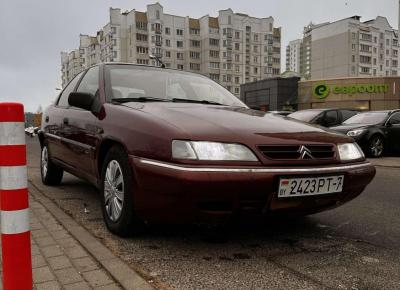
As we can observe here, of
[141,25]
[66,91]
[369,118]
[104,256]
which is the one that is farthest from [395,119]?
[141,25]

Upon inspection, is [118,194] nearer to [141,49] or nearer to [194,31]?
[141,49]

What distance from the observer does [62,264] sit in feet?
8.80

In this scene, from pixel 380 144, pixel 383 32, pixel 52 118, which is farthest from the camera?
pixel 383 32

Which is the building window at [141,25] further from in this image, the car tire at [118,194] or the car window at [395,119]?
the car tire at [118,194]

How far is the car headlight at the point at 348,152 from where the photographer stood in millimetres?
3193

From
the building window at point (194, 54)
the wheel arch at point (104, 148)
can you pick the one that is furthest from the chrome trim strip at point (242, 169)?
the building window at point (194, 54)

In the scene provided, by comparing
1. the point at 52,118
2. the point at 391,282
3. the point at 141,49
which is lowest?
the point at 391,282

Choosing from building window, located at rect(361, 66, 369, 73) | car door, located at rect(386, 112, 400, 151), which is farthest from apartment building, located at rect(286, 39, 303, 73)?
car door, located at rect(386, 112, 400, 151)

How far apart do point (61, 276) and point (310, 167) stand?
1752 mm

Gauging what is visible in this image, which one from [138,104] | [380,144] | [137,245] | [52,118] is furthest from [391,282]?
[380,144]

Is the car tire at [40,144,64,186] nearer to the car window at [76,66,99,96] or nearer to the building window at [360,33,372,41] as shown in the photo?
the car window at [76,66,99,96]

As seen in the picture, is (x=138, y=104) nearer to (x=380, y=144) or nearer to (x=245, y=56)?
(x=380, y=144)

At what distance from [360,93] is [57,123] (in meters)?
40.5

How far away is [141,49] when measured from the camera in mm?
85375
